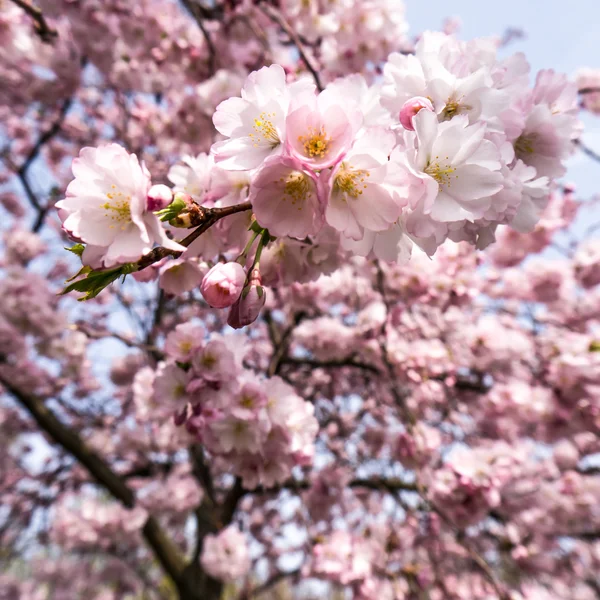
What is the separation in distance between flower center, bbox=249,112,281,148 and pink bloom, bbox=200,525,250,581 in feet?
10.1

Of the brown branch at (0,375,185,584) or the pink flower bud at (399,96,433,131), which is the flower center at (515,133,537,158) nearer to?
the pink flower bud at (399,96,433,131)

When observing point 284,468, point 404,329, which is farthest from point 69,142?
point 284,468

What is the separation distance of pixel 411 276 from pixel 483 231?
5.73 feet

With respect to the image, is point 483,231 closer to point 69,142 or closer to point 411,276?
point 411,276

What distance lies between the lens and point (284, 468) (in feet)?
5.41

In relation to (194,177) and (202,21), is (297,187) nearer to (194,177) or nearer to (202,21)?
(194,177)

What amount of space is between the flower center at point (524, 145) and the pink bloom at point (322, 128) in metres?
0.47

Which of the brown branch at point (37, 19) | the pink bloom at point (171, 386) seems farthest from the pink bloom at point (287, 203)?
the brown branch at point (37, 19)

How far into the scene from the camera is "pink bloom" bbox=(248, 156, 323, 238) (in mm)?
823

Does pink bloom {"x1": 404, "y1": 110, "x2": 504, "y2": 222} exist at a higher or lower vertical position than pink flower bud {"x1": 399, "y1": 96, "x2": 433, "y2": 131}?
lower

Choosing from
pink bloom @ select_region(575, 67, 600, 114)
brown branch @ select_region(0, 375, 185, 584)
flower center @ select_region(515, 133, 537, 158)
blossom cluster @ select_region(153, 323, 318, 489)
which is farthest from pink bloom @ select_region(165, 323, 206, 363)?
pink bloom @ select_region(575, 67, 600, 114)

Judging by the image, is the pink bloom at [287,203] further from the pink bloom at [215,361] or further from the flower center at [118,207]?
the pink bloom at [215,361]

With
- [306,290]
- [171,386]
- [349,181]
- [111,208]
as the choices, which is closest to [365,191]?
[349,181]

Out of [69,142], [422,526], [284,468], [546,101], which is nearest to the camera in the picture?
[546,101]
